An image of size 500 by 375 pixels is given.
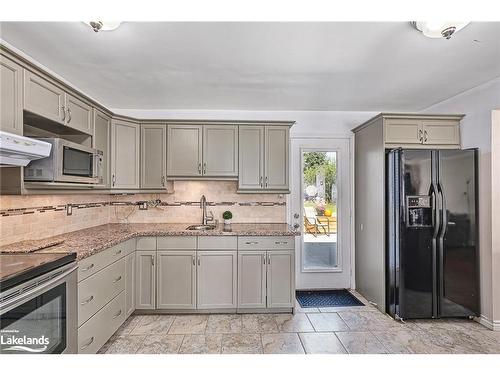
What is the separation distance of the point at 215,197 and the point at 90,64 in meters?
1.97

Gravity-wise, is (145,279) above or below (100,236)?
below

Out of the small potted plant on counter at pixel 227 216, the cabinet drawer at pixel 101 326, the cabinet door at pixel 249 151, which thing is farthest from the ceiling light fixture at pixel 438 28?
the cabinet drawer at pixel 101 326

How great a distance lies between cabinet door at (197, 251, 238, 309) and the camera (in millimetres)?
3088

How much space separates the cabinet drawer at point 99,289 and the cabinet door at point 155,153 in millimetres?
1077

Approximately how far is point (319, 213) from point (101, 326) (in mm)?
2765

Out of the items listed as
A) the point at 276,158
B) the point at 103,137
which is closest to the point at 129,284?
the point at 103,137

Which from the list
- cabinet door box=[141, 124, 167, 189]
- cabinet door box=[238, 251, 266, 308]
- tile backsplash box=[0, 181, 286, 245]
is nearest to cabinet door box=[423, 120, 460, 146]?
tile backsplash box=[0, 181, 286, 245]

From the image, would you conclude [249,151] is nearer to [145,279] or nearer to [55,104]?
[145,279]

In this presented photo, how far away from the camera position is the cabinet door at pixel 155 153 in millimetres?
3434

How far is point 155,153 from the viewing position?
3.44 metres

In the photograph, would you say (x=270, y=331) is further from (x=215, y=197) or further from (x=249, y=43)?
(x=249, y=43)

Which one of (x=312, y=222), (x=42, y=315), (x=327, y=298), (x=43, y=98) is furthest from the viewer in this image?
(x=312, y=222)

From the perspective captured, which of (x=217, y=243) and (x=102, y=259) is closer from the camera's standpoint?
(x=102, y=259)
